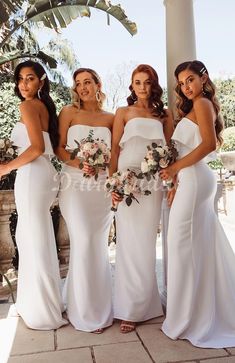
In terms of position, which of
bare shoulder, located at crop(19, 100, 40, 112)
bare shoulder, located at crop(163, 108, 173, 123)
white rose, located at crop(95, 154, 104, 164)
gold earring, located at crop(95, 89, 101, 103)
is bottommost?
white rose, located at crop(95, 154, 104, 164)

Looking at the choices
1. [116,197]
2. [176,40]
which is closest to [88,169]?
[116,197]

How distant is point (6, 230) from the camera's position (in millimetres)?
4684

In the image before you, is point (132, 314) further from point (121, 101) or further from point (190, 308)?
point (121, 101)

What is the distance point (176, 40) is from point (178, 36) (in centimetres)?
4

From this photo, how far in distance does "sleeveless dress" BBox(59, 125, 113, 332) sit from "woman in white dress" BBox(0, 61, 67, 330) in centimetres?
15

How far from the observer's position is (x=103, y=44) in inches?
1107

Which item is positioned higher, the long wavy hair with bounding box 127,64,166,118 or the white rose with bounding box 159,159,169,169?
the long wavy hair with bounding box 127,64,166,118

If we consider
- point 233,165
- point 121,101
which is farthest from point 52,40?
point 233,165

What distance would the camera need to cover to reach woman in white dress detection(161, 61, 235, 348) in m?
3.17

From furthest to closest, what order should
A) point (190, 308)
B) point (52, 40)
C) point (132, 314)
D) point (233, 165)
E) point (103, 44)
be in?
point (103, 44)
point (52, 40)
point (233, 165)
point (132, 314)
point (190, 308)

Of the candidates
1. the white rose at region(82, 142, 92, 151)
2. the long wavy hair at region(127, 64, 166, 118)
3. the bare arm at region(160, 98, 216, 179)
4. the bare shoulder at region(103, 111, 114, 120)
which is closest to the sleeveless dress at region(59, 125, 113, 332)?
the bare shoulder at region(103, 111, 114, 120)

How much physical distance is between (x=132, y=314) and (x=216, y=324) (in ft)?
2.35

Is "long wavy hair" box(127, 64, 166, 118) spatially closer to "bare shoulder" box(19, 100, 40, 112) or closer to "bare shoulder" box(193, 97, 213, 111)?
"bare shoulder" box(193, 97, 213, 111)

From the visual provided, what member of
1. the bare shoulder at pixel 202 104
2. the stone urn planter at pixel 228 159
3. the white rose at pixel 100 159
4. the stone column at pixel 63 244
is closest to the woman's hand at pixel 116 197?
the white rose at pixel 100 159
